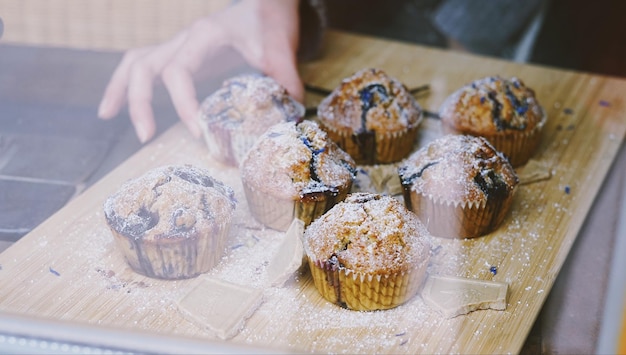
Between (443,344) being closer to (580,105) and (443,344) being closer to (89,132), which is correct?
(89,132)

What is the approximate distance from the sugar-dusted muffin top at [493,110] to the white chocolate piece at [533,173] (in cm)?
11

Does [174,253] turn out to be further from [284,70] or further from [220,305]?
[284,70]

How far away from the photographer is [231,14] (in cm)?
222

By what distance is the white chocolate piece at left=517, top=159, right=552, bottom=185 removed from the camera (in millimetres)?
2086

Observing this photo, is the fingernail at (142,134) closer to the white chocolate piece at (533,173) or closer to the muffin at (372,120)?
the muffin at (372,120)

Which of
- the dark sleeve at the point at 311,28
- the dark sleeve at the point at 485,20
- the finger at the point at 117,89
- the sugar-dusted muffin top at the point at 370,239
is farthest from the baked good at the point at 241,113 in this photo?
the dark sleeve at the point at 485,20

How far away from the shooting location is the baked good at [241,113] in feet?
6.65

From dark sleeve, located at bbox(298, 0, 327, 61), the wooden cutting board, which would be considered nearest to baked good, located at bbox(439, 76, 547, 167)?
the wooden cutting board

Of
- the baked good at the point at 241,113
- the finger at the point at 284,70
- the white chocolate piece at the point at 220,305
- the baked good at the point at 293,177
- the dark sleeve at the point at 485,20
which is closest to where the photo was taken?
the white chocolate piece at the point at 220,305

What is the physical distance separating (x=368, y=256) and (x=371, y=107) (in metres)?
0.71

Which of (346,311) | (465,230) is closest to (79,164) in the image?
(346,311)

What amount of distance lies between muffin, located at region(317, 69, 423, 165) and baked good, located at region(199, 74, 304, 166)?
0.13 metres

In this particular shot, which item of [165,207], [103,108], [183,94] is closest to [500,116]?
[183,94]

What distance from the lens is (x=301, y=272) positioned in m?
1.62
